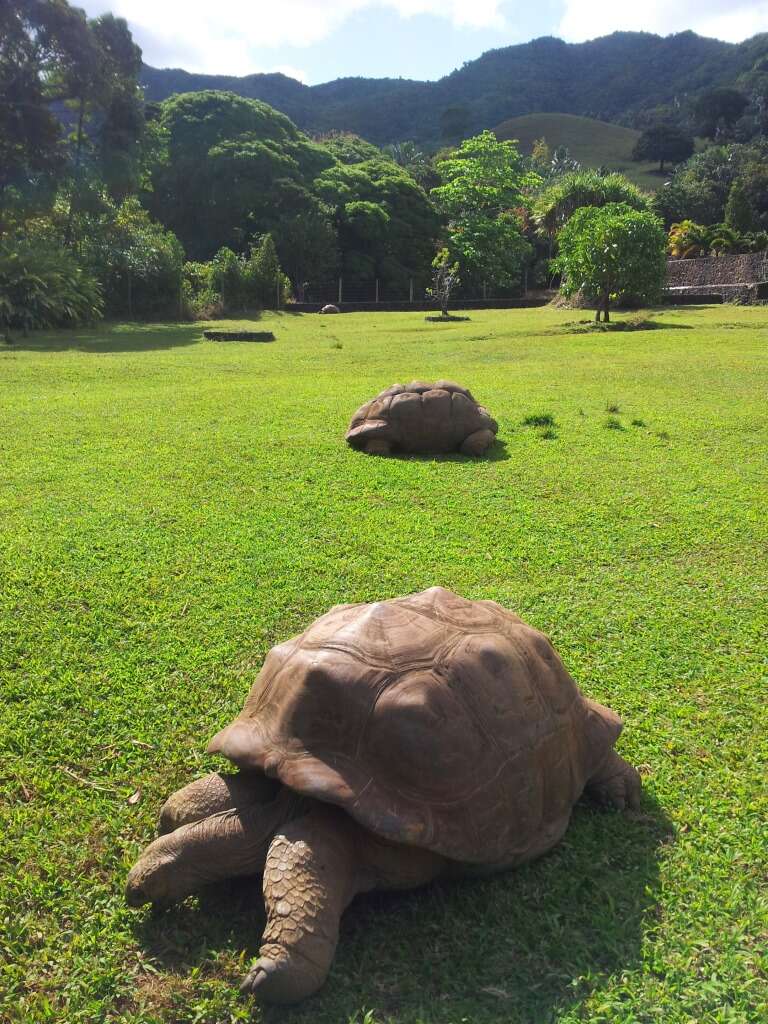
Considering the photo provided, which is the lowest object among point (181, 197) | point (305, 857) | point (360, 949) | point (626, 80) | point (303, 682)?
point (360, 949)

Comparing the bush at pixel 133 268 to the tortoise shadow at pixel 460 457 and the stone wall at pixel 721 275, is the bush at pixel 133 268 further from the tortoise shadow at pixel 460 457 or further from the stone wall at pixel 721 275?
the tortoise shadow at pixel 460 457

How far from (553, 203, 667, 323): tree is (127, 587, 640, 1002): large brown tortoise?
20187 millimetres

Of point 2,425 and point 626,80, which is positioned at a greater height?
point 626,80

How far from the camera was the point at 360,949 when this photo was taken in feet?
6.24

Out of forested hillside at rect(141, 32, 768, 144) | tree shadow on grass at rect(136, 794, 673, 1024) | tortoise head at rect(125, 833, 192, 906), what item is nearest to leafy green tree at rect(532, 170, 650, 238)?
tree shadow on grass at rect(136, 794, 673, 1024)

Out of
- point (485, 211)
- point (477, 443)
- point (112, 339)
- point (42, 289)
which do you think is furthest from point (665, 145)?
point (477, 443)

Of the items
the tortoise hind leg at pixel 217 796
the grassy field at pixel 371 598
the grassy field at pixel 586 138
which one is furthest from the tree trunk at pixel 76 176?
the grassy field at pixel 586 138

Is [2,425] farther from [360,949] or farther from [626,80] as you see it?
[626,80]

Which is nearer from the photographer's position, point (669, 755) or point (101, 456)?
point (669, 755)

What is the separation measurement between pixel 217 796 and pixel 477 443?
497cm

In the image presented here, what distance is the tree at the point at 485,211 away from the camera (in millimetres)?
36375

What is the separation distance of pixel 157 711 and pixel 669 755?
6.03 feet

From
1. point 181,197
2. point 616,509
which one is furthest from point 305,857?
point 181,197

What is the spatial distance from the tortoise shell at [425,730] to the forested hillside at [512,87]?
104 metres
